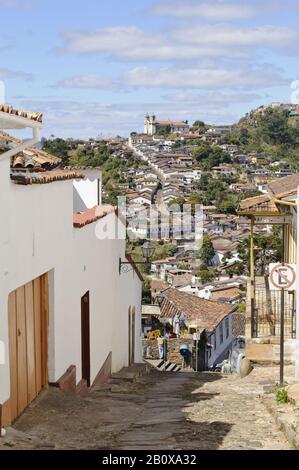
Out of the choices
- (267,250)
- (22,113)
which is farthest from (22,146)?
(267,250)

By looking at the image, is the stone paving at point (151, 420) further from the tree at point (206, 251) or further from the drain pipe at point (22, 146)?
the tree at point (206, 251)

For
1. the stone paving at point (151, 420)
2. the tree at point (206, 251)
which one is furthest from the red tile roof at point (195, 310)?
the tree at point (206, 251)

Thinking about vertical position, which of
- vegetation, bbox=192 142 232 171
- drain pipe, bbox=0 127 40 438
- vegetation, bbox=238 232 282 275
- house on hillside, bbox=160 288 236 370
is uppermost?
vegetation, bbox=192 142 232 171

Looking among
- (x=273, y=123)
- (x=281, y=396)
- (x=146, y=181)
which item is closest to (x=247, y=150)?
(x=273, y=123)

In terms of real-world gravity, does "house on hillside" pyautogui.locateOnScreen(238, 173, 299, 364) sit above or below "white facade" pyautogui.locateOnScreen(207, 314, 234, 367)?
above

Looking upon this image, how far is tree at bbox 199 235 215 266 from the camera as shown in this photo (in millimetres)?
84256

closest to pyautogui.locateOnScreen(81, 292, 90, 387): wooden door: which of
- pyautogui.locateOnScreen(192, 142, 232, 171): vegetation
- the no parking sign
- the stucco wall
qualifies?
the stucco wall

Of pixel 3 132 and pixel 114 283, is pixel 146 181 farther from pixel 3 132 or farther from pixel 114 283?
pixel 3 132

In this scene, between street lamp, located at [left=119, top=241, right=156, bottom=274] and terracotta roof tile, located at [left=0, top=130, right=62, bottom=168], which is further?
street lamp, located at [left=119, top=241, right=156, bottom=274]

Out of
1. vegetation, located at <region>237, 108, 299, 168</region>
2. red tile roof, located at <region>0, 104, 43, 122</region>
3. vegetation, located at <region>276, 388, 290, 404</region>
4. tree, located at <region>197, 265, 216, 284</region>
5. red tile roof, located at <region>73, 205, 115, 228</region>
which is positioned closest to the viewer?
red tile roof, located at <region>0, 104, 43, 122</region>

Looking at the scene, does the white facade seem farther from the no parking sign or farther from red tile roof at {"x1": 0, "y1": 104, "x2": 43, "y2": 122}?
red tile roof at {"x1": 0, "y1": 104, "x2": 43, "y2": 122}

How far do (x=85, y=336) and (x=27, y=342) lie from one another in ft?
12.6

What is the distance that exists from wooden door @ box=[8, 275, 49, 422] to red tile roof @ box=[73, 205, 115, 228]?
83.0 inches

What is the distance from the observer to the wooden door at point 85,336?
13.4 meters
